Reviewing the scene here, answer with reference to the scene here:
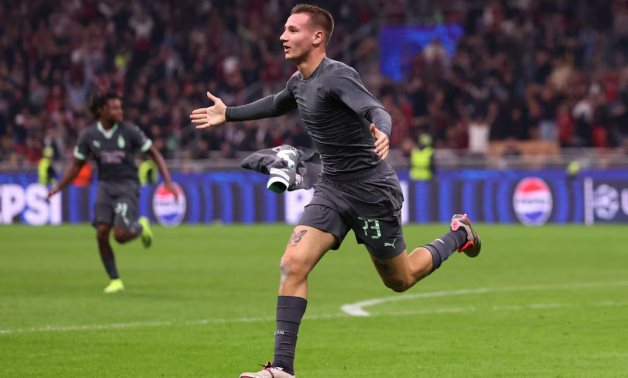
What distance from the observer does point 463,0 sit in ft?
122

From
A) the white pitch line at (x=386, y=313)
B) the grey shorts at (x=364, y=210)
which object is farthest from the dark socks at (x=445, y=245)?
the white pitch line at (x=386, y=313)

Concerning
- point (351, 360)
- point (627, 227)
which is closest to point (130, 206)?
point (351, 360)

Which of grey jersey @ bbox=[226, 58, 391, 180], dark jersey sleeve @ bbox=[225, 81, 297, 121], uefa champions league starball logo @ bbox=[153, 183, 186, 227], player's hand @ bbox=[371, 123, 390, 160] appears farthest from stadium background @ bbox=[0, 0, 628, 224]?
player's hand @ bbox=[371, 123, 390, 160]

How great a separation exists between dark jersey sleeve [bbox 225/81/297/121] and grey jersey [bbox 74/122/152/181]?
682cm

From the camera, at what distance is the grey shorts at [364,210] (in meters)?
8.20

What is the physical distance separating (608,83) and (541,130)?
2566 millimetres

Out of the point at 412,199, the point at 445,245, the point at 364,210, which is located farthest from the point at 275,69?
the point at 364,210

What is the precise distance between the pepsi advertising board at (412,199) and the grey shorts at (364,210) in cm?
1994

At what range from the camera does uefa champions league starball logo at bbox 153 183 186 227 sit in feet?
99.6

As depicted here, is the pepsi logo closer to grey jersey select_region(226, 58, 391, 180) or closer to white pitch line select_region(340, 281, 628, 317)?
white pitch line select_region(340, 281, 628, 317)

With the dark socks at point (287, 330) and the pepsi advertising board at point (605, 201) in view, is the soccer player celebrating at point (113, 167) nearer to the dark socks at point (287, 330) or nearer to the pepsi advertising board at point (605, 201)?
the dark socks at point (287, 330)

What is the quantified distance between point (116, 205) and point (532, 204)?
15023mm

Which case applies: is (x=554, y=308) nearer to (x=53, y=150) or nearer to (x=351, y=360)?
(x=351, y=360)

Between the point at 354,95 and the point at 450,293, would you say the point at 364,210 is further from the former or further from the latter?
the point at 450,293
